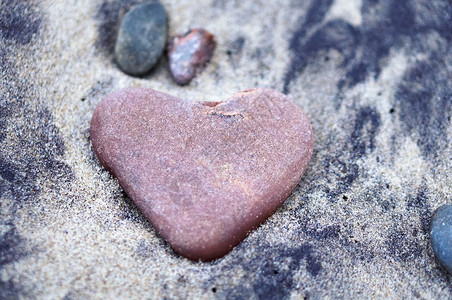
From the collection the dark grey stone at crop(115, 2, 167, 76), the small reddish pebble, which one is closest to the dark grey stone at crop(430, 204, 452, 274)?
the small reddish pebble

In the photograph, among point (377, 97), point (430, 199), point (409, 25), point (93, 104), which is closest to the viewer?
point (430, 199)

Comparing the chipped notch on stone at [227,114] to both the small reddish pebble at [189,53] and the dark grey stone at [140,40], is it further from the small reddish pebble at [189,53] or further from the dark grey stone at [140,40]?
the dark grey stone at [140,40]

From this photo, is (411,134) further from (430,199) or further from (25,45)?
(25,45)

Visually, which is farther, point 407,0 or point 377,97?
point 407,0

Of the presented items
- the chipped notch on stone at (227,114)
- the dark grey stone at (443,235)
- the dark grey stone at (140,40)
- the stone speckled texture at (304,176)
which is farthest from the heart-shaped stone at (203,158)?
the dark grey stone at (443,235)

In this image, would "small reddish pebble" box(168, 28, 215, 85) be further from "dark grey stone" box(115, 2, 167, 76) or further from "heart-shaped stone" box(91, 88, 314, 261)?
"heart-shaped stone" box(91, 88, 314, 261)

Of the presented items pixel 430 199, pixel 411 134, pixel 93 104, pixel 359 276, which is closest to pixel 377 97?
pixel 411 134

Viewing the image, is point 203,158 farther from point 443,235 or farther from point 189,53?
point 443,235

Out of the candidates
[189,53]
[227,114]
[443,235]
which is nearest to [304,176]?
[227,114]
